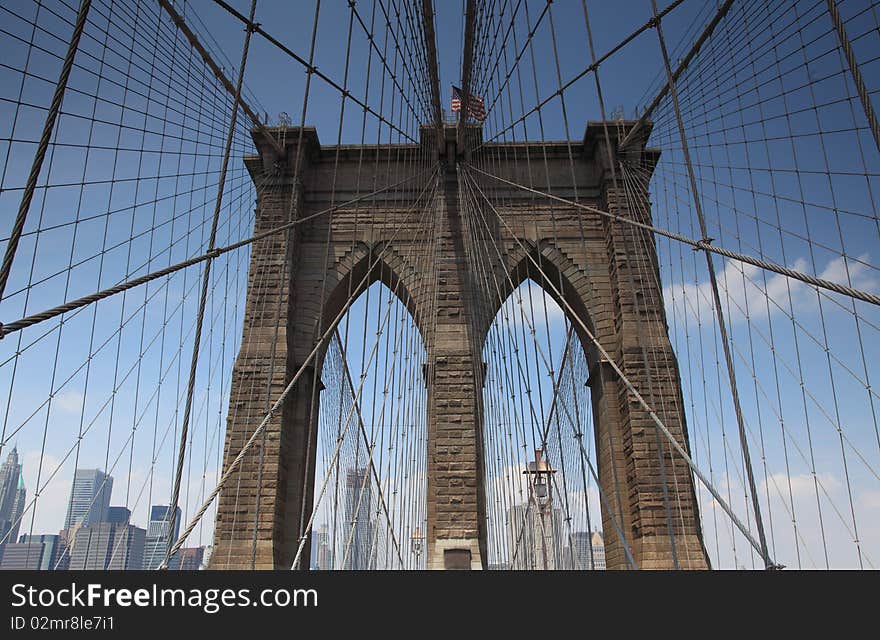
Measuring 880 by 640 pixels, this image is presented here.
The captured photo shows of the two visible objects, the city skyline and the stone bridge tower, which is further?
the stone bridge tower

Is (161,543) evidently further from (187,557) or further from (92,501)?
(92,501)

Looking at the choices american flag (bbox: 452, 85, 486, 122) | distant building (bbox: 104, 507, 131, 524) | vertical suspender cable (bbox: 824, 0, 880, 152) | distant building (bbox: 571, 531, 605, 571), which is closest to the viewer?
vertical suspender cable (bbox: 824, 0, 880, 152)

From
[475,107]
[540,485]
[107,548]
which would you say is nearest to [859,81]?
[475,107]

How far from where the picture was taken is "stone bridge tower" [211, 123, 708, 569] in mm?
11516

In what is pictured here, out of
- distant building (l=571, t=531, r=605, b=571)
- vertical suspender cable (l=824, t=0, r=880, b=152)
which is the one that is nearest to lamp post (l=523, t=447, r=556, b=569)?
distant building (l=571, t=531, r=605, b=571)

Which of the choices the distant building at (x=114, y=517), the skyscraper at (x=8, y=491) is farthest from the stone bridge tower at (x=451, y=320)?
the distant building at (x=114, y=517)

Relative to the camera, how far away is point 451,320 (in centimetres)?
1312

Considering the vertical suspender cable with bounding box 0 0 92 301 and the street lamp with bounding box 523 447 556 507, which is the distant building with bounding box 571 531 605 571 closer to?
the street lamp with bounding box 523 447 556 507

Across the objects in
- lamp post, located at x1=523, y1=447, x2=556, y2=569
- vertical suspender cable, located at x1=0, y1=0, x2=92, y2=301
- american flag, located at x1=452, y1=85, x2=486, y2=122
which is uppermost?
american flag, located at x1=452, y1=85, x2=486, y2=122

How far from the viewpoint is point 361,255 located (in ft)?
46.4

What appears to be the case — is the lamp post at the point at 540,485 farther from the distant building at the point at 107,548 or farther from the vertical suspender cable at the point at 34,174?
the vertical suspender cable at the point at 34,174
